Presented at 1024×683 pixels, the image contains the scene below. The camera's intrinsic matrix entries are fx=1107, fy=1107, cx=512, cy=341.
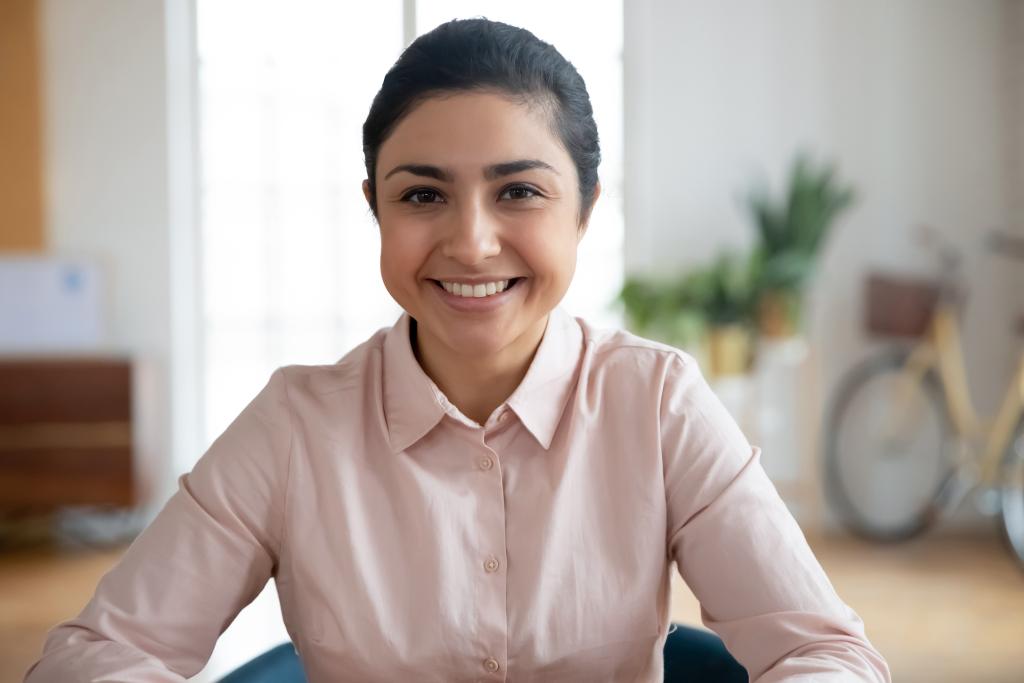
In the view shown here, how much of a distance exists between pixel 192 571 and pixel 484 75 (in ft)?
2.19

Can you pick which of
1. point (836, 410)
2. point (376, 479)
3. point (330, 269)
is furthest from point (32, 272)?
→ point (376, 479)

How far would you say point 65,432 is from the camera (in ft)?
16.8

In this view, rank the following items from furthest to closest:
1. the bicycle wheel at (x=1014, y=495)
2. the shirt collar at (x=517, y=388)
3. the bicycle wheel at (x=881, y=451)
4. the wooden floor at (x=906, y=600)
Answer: the bicycle wheel at (x=881, y=451)
the bicycle wheel at (x=1014, y=495)
the wooden floor at (x=906, y=600)
the shirt collar at (x=517, y=388)

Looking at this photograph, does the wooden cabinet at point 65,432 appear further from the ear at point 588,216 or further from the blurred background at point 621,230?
the ear at point 588,216

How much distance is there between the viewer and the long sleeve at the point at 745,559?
4.02 ft

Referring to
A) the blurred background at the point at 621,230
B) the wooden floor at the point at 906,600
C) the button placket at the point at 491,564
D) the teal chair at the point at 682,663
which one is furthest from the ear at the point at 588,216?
the blurred background at the point at 621,230

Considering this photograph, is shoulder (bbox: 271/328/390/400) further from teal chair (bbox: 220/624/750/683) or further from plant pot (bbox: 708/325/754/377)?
plant pot (bbox: 708/325/754/377)

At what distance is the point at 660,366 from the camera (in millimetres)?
1396

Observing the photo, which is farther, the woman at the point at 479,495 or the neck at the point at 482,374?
the neck at the point at 482,374

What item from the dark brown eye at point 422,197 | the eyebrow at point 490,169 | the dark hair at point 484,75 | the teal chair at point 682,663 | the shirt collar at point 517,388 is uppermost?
the dark hair at point 484,75

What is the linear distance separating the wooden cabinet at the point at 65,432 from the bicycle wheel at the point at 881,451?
131 inches

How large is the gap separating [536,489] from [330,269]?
4.55m

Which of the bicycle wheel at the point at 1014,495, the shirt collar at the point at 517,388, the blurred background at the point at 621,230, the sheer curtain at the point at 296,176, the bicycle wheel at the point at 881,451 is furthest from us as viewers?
the sheer curtain at the point at 296,176

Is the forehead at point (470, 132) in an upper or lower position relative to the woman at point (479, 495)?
upper
